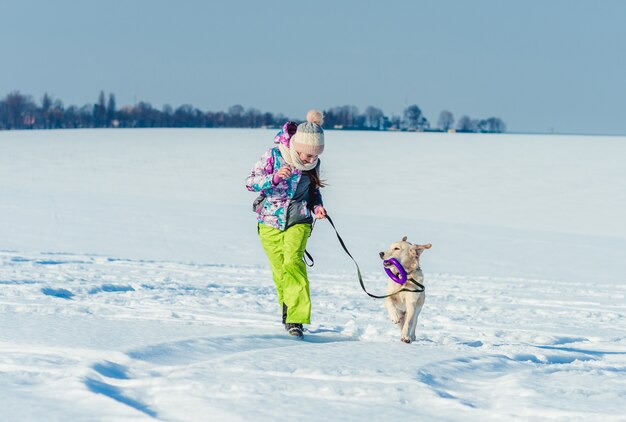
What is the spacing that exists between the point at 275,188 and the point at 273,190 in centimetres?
2

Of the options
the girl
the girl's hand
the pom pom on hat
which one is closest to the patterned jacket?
the girl

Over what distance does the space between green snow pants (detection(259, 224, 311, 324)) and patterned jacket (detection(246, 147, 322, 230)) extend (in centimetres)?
9

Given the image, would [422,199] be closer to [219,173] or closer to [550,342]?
[219,173]

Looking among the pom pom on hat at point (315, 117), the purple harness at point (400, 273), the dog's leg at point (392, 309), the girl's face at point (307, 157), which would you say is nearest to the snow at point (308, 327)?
the dog's leg at point (392, 309)

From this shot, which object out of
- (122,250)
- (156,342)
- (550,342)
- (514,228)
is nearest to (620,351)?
(550,342)

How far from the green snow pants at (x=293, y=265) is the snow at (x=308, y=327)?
20 centimetres

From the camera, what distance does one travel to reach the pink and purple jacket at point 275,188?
5816mm

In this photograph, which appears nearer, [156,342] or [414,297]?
[156,342]

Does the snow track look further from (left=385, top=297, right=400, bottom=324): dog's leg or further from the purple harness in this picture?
the purple harness

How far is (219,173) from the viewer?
38000 mm

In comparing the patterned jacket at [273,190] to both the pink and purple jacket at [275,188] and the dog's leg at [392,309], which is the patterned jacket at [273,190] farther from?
the dog's leg at [392,309]

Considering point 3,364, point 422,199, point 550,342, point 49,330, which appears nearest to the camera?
point 3,364

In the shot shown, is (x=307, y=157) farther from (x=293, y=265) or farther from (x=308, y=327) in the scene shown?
(x=308, y=327)

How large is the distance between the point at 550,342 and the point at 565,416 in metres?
3.23
